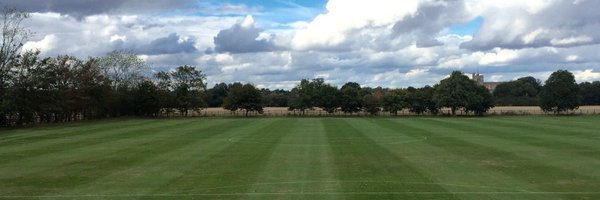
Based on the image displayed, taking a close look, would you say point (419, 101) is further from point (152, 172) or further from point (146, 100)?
point (152, 172)

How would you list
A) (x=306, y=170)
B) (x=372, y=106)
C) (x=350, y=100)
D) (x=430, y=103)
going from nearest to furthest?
(x=306, y=170)
(x=430, y=103)
(x=350, y=100)
(x=372, y=106)

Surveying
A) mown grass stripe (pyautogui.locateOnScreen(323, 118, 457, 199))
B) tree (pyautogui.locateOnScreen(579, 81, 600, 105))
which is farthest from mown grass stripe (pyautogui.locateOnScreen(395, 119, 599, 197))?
tree (pyautogui.locateOnScreen(579, 81, 600, 105))

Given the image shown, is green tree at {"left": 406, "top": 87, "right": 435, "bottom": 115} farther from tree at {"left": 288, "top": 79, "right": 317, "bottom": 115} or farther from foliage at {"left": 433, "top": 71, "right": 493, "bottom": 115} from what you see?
tree at {"left": 288, "top": 79, "right": 317, "bottom": 115}

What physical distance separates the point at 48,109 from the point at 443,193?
60.5m

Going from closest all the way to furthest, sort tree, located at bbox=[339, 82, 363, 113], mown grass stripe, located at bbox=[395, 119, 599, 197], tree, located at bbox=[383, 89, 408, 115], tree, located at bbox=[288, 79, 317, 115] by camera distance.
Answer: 1. mown grass stripe, located at bbox=[395, 119, 599, 197]
2. tree, located at bbox=[339, 82, 363, 113]
3. tree, located at bbox=[383, 89, 408, 115]
4. tree, located at bbox=[288, 79, 317, 115]

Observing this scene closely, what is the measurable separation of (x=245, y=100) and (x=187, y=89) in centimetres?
1051

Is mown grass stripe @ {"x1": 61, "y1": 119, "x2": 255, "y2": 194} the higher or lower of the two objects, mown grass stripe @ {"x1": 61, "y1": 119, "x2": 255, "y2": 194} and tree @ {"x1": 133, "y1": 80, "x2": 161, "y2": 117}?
the lower

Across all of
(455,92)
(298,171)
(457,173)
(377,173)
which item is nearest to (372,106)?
(455,92)

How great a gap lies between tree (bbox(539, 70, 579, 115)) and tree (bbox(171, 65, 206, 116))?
195ft

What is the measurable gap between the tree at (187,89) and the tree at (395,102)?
33.0 m

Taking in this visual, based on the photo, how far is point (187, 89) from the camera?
111 meters

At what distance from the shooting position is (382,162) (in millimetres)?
25578

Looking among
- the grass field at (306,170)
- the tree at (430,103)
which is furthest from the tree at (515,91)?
the grass field at (306,170)

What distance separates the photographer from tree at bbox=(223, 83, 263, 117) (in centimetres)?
11000
